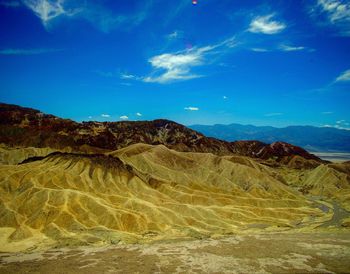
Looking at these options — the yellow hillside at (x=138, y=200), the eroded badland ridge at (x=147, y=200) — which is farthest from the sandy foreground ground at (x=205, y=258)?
the yellow hillside at (x=138, y=200)

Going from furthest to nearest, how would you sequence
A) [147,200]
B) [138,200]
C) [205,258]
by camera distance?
[147,200]
[138,200]
[205,258]

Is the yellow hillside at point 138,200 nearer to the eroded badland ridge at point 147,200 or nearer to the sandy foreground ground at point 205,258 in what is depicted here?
the eroded badland ridge at point 147,200

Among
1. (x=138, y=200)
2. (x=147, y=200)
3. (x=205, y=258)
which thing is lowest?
(x=205, y=258)

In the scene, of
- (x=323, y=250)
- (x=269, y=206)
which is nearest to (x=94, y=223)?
(x=323, y=250)

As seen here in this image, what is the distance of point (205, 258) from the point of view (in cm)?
5541

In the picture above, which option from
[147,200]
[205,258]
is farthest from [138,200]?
[205,258]

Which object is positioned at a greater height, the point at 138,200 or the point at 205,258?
the point at 138,200

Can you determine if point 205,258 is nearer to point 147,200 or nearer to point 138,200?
point 138,200

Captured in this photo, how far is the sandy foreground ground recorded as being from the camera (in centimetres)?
5031

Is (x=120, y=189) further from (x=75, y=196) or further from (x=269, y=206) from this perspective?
(x=269, y=206)

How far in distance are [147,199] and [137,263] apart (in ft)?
237

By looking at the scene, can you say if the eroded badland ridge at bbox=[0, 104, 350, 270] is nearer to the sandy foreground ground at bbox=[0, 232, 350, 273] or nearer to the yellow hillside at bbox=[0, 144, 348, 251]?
the yellow hillside at bbox=[0, 144, 348, 251]

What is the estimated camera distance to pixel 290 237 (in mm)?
69500

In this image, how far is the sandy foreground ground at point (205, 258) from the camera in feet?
165
